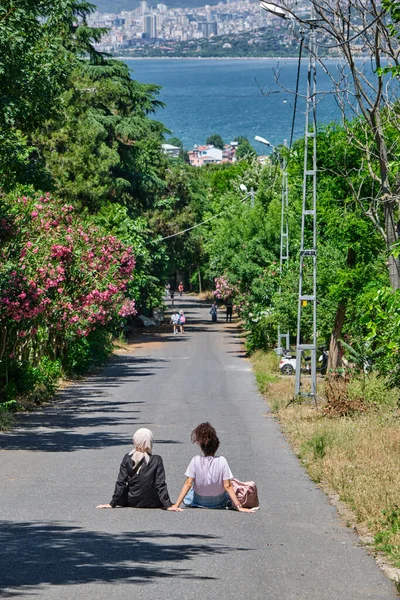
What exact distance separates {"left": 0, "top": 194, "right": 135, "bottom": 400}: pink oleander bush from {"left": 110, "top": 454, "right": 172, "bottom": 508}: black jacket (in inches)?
527

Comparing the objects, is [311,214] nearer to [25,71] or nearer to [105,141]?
[25,71]

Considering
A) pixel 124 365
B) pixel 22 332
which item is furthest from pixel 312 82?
pixel 124 365

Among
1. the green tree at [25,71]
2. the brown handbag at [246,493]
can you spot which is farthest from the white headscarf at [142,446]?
Result: the green tree at [25,71]

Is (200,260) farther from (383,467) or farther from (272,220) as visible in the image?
(383,467)

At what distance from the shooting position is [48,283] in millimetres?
30234

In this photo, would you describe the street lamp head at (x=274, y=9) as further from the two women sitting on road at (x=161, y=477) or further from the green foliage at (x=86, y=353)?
the green foliage at (x=86, y=353)

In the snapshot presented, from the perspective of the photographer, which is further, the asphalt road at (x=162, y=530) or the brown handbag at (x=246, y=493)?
the brown handbag at (x=246, y=493)

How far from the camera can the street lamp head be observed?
2103cm

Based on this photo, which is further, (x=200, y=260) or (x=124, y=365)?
(x=200, y=260)

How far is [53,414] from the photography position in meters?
26.5

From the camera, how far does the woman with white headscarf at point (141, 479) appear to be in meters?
13.0

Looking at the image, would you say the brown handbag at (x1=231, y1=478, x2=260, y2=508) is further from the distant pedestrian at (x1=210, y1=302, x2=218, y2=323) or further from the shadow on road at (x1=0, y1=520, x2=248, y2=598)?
the distant pedestrian at (x1=210, y1=302, x2=218, y2=323)

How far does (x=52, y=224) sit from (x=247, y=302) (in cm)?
2159

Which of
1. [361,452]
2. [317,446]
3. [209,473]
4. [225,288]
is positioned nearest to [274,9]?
[317,446]
